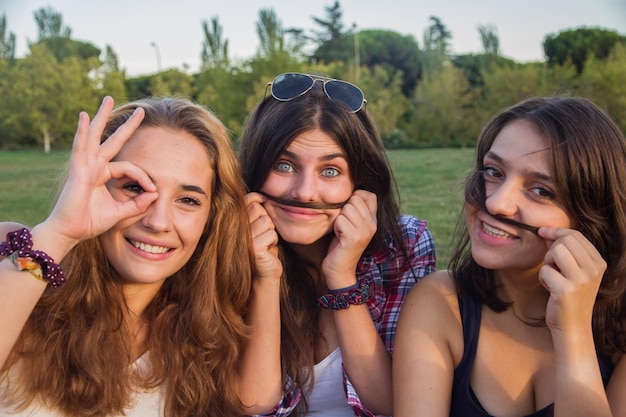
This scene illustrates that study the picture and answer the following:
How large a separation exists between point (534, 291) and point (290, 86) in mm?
1621

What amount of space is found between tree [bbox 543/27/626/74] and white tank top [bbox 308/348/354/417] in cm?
5245

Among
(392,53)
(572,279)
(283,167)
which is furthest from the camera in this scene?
(392,53)

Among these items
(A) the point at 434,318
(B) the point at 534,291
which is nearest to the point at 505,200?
(B) the point at 534,291

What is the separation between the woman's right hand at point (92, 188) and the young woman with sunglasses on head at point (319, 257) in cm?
75

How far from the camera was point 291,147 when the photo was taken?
9.38 ft

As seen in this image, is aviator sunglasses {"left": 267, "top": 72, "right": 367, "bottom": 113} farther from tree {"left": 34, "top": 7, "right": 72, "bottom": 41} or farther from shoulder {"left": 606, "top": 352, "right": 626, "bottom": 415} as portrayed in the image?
tree {"left": 34, "top": 7, "right": 72, "bottom": 41}

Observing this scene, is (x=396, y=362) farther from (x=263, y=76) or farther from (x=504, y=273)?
(x=263, y=76)

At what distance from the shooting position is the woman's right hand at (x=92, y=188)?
6.73 feet

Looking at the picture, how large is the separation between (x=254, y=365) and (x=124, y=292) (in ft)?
2.35

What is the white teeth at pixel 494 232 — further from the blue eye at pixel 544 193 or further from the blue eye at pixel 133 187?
the blue eye at pixel 133 187

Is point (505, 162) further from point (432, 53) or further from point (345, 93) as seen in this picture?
point (432, 53)

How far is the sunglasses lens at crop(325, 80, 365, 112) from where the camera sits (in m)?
3.04

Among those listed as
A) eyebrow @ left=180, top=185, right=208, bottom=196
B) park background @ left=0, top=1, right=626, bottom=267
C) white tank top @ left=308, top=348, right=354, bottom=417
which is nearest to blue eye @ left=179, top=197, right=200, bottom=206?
eyebrow @ left=180, top=185, right=208, bottom=196

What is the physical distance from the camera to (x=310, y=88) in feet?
9.90
